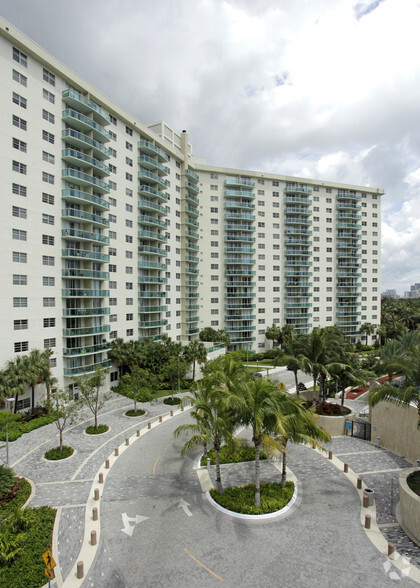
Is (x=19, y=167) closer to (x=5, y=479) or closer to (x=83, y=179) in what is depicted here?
(x=83, y=179)

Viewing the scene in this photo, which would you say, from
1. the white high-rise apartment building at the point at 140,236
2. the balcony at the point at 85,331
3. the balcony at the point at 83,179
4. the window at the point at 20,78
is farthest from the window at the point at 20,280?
the window at the point at 20,78

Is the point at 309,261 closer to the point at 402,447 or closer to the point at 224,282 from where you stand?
the point at 224,282

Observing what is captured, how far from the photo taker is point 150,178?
50.8 metres

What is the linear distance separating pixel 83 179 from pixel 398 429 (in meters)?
41.2

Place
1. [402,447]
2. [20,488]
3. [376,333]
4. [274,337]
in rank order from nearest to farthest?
[20,488], [402,447], [274,337], [376,333]

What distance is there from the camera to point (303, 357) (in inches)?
1177

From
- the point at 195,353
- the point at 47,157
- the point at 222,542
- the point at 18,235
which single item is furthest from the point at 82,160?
the point at 222,542

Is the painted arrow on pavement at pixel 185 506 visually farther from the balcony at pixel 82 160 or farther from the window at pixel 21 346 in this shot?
the balcony at pixel 82 160

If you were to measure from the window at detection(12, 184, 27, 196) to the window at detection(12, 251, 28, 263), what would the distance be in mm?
6119

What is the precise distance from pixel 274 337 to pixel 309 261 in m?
20.4

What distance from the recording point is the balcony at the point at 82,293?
3812cm

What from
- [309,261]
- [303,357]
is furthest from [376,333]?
[303,357]

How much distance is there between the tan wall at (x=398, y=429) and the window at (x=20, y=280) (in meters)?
35.6

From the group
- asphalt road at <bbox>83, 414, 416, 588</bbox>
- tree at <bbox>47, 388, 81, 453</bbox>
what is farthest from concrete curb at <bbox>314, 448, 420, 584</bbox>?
tree at <bbox>47, 388, 81, 453</bbox>
